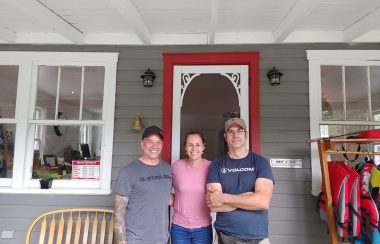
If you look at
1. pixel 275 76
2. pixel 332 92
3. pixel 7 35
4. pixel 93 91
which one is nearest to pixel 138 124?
pixel 93 91

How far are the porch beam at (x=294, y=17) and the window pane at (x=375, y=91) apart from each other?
3.67 ft

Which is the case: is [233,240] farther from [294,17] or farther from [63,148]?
[63,148]

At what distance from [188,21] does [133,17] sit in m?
0.58

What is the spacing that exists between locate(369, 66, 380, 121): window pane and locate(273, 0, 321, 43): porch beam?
1.12 metres

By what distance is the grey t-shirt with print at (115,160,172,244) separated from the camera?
1.90m

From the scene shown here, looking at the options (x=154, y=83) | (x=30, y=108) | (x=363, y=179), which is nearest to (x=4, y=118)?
(x=30, y=108)

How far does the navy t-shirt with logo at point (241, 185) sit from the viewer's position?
1.79 meters

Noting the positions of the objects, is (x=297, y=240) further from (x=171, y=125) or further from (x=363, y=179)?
(x=171, y=125)

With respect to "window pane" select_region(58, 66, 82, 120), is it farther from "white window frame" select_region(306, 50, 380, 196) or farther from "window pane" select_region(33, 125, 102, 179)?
"white window frame" select_region(306, 50, 380, 196)

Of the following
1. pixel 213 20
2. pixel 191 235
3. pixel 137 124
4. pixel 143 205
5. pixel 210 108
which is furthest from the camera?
pixel 210 108

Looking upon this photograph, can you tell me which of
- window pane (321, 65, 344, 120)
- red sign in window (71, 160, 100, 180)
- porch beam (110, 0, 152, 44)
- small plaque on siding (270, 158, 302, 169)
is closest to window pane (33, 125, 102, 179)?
red sign in window (71, 160, 100, 180)

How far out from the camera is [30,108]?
313 centimetres

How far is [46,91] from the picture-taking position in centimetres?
325

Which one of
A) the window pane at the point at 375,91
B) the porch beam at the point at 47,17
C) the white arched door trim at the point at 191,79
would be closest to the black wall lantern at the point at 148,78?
the white arched door trim at the point at 191,79
